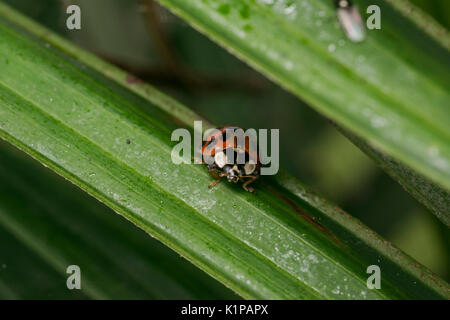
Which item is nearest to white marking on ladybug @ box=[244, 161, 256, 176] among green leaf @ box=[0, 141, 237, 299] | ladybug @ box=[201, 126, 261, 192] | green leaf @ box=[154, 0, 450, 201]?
ladybug @ box=[201, 126, 261, 192]

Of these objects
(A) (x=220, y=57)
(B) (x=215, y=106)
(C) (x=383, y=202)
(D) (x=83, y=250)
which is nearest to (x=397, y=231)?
(C) (x=383, y=202)

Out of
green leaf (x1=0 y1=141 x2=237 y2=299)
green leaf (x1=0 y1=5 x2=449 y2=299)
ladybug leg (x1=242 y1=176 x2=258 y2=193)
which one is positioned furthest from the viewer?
green leaf (x1=0 y1=141 x2=237 y2=299)

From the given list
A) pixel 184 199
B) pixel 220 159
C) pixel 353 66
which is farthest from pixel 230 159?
pixel 353 66

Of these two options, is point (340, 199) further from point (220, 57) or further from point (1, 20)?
point (1, 20)

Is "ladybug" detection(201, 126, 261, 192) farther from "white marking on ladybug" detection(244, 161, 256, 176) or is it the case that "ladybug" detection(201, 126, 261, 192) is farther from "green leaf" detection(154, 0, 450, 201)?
"green leaf" detection(154, 0, 450, 201)

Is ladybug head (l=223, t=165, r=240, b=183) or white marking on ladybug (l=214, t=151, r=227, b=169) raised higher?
white marking on ladybug (l=214, t=151, r=227, b=169)

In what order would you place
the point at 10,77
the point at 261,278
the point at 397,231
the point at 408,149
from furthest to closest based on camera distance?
the point at 397,231 → the point at 10,77 → the point at 261,278 → the point at 408,149
